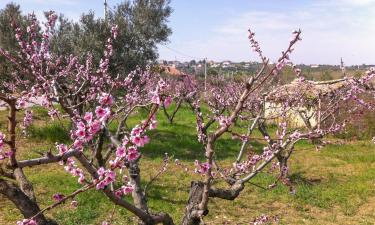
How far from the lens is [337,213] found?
974cm

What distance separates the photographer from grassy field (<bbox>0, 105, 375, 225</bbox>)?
9102 millimetres

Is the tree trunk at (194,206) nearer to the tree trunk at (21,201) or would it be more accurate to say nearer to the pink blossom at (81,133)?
the tree trunk at (21,201)

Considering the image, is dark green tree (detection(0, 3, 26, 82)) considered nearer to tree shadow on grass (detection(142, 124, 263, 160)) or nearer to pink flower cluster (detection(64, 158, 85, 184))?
tree shadow on grass (detection(142, 124, 263, 160))

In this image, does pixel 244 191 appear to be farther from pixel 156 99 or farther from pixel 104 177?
pixel 156 99

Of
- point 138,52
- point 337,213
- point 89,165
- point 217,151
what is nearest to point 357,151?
point 217,151

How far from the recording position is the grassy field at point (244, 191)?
910 cm

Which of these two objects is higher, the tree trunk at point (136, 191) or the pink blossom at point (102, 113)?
the pink blossom at point (102, 113)

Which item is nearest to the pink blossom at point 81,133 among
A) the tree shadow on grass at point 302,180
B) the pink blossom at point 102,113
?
the pink blossom at point 102,113

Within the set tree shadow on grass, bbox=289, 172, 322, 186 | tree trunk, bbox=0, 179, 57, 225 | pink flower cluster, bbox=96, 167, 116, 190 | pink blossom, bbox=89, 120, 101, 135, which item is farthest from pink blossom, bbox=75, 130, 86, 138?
tree shadow on grass, bbox=289, 172, 322, 186

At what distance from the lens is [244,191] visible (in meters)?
11.0

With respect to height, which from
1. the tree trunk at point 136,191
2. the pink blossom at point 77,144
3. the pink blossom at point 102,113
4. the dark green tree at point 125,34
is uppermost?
the dark green tree at point 125,34

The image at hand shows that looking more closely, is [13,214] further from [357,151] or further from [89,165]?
[357,151]

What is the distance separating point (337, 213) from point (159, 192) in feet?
13.8

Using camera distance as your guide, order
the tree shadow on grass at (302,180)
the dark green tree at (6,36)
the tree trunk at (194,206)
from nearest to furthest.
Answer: the tree trunk at (194,206), the tree shadow on grass at (302,180), the dark green tree at (6,36)
